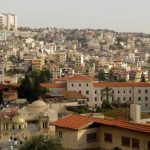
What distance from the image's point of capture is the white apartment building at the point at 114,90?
61.3 meters

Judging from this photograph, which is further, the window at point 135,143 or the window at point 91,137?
the window at point 91,137

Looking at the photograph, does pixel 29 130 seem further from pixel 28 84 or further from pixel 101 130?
pixel 28 84

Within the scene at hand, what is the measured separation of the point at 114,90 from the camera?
6316cm

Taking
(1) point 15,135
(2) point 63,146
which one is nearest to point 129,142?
(2) point 63,146

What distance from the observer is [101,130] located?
832 inches

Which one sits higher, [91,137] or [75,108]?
[91,137]

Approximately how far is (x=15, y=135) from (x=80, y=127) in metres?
12.9

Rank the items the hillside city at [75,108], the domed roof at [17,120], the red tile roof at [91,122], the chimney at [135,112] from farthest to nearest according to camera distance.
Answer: the domed roof at [17,120] < the chimney at [135,112] < the hillside city at [75,108] < the red tile roof at [91,122]

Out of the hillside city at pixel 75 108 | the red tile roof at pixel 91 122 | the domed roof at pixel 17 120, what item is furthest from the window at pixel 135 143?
the domed roof at pixel 17 120

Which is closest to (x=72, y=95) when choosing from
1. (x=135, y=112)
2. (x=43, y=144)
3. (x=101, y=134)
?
(x=135, y=112)

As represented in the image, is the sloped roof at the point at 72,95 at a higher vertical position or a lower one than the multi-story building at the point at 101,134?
lower

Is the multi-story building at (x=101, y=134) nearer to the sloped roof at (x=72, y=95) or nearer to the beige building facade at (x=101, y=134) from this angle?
the beige building facade at (x=101, y=134)

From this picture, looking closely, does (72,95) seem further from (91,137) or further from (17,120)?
(91,137)

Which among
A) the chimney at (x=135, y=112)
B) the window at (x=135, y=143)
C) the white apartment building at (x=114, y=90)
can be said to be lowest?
the white apartment building at (x=114, y=90)
